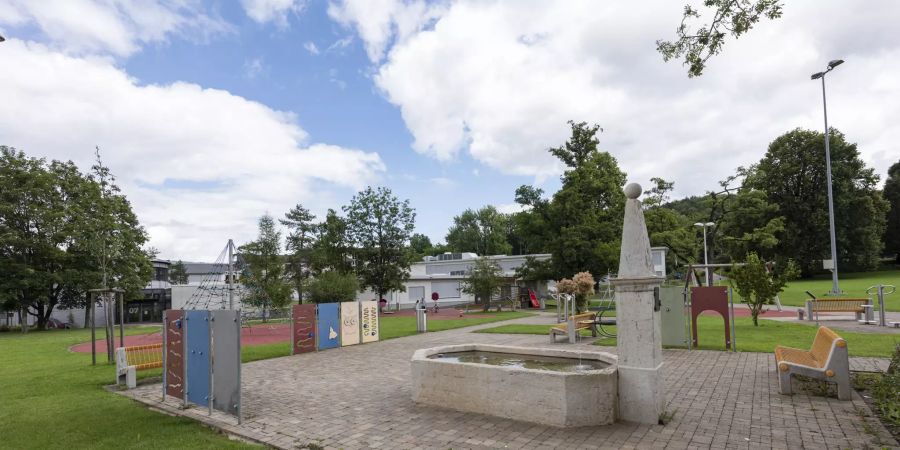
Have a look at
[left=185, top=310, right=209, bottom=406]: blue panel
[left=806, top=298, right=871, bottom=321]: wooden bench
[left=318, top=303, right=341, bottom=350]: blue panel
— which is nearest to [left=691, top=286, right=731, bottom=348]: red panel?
[left=806, top=298, right=871, bottom=321]: wooden bench

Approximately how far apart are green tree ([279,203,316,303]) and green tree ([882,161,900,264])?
209 ft

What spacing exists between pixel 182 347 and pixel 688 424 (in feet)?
24.8

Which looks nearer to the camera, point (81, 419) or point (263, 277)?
point (81, 419)

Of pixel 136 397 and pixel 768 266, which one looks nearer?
pixel 136 397

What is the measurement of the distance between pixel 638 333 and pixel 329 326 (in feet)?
37.3

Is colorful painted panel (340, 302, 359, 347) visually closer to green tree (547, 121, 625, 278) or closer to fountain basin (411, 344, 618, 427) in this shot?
fountain basin (411, 344, 618, 427)

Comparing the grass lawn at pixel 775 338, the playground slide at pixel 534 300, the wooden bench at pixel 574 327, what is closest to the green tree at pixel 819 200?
the playground slide at pixel 534 300

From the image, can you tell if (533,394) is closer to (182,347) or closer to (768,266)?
(182,347)

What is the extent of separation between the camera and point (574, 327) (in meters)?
14.6

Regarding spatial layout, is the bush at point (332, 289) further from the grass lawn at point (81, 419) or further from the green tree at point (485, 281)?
the grass lawn at point (81, 419)

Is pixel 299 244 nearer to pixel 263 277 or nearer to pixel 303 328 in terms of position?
pixel 263 277

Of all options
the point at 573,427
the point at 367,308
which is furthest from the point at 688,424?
the point at 367,308

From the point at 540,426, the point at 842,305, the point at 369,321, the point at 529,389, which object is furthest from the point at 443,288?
the point at 540,426

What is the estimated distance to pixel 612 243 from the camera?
34.1 metres
